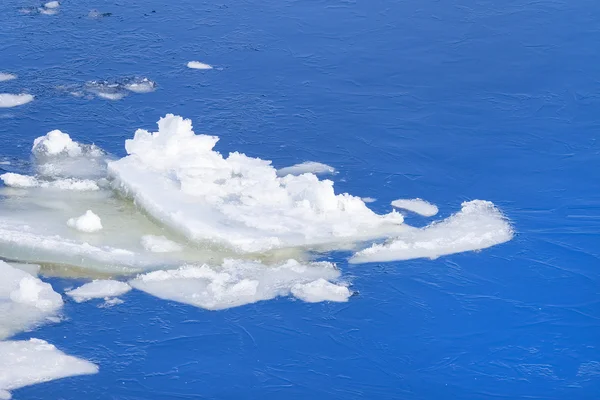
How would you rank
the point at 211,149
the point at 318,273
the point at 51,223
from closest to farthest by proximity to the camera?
the point at 318,273
the point at 51,223
the point at 211,149

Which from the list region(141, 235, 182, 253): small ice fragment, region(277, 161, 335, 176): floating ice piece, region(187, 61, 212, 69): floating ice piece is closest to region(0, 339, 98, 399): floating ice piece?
region(141, 235, 182, 253): small ice fragment

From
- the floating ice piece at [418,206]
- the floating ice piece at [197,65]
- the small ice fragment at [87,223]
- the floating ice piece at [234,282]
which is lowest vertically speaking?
the floating ice piece at [234,282]

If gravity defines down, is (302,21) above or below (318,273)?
above

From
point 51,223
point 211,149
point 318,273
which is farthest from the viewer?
point 211,149

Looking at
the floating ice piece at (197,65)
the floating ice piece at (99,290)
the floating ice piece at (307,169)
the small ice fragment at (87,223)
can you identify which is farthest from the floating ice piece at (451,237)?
the floating ice piece at (197,65)

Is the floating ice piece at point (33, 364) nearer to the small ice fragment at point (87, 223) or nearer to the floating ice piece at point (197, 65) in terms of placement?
the small ice fragment at point (87, 223)

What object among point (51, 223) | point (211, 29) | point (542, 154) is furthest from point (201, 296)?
point (211, 29)

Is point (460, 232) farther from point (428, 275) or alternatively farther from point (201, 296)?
point (201, 296)

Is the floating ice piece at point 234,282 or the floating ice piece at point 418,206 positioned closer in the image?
the floating ice piece at point 234,282

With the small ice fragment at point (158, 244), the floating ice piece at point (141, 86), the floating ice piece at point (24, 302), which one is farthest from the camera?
the floating ice piece at point (141, 86)
